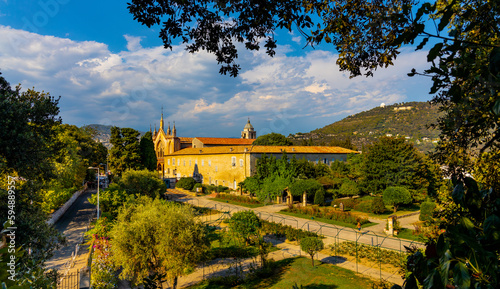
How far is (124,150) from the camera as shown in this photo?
37.6m

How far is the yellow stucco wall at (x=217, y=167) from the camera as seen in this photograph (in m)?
38.4

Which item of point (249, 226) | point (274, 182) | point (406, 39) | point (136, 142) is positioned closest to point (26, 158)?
point (406, 39)

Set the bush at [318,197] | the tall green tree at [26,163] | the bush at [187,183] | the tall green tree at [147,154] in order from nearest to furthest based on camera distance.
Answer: the tall green tree at [26,163] < the bush at [318,197] < the tall green tree at [147,154] < the bush at [187,183]

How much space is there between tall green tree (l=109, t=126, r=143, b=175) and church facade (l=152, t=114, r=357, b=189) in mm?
11330

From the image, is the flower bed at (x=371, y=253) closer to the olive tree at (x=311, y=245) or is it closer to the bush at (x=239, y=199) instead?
the olive tree at (x=311, y=245)

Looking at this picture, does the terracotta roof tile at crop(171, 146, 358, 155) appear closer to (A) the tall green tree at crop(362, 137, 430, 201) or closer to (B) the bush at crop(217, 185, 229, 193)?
(B) the bush at crop(217, 185, 229, 193)

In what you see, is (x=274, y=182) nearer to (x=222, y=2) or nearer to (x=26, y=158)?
(x=26, y=158)

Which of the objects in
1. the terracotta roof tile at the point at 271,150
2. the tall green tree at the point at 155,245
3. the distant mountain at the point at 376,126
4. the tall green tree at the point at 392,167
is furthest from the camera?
the distant mountain at the point at 376,126

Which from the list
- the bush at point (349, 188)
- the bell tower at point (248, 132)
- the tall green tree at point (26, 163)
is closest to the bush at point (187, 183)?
the bush at point (349, 188)

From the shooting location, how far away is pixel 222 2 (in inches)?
158

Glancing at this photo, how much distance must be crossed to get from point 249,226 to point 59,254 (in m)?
11.8

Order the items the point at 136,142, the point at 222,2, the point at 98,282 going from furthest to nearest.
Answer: the point at 136,142 → the point at 98,282 → the point at 222,2

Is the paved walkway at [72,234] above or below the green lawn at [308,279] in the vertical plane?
above

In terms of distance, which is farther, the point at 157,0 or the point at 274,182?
the point at 274,182
